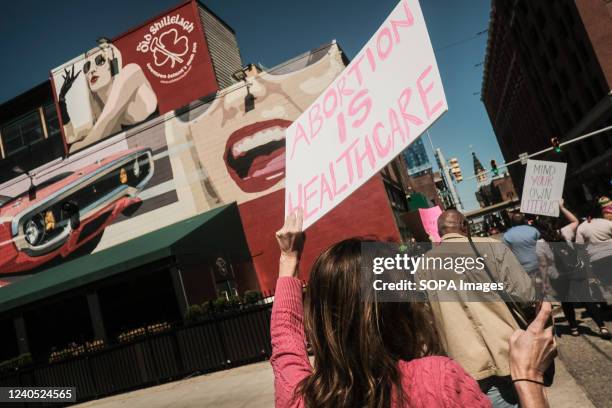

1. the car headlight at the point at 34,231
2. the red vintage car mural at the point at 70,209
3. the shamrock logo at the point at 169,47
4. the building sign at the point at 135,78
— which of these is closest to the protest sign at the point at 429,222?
the building sign at the point at 135,78

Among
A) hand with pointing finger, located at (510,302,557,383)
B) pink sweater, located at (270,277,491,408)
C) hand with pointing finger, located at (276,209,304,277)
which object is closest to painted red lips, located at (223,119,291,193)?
hand with pointing finger, located at (276,209,304,277)

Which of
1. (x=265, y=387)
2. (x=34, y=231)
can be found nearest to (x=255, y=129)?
(x=265, y=387)

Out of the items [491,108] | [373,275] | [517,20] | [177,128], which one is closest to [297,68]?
[177,128]

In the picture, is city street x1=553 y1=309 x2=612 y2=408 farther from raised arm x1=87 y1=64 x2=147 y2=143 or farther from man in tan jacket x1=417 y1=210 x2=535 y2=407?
raised arm x1=87 y1=64 x2=147 y2=143

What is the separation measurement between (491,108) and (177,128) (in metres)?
64.8

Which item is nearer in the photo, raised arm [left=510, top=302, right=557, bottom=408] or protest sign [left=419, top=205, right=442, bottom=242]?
raised arm [left=510, top=302, right=557, bottom=408]

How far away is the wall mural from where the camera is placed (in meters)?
16.2

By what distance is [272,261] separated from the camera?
53.4ft

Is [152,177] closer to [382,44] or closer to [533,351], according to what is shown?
[382,44]

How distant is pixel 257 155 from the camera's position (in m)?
16.3

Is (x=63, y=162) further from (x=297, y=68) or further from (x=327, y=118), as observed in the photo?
(x=327, y=118)

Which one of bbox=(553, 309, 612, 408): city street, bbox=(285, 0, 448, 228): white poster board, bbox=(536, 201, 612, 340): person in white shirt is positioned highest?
bbox=(285, 0, 448, 228): white poster board

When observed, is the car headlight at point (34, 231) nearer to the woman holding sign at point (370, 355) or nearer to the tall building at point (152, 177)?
the tall building at point (152, 177)

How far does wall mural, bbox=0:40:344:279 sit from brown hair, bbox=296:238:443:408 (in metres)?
14.7
